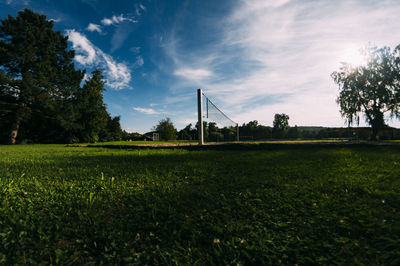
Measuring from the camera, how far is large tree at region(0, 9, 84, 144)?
18.9 meters

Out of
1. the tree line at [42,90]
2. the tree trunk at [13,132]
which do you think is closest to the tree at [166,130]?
the tree line at [42,90]

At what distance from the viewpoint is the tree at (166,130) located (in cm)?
3900

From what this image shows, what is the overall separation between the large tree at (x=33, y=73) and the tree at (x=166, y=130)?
A: 1915 cm

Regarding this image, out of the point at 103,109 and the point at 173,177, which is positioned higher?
the point at 103,109

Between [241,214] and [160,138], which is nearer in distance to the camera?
[241,214]

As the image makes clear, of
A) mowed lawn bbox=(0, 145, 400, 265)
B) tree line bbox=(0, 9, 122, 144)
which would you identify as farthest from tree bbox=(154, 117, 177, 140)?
mowed lawn bbox=(0, 145, 400, 265)

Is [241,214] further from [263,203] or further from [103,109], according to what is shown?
[103,109]

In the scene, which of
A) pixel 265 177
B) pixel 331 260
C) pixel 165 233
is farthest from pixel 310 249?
pixel 265 177

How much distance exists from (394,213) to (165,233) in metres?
1.83

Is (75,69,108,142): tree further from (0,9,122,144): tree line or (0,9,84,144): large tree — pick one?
(0,9,84,144): large tree

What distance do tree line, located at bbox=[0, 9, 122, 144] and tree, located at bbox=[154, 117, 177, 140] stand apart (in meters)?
14.0

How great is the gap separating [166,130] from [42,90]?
73.6 ft

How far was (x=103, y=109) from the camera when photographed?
27.5m

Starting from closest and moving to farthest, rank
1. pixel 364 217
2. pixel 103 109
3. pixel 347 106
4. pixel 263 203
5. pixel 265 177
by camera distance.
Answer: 1. pixel 364 217
2. pixel 263 203
3. pixel 265 177
4. pixel 347 106
5. pixel 103 109
